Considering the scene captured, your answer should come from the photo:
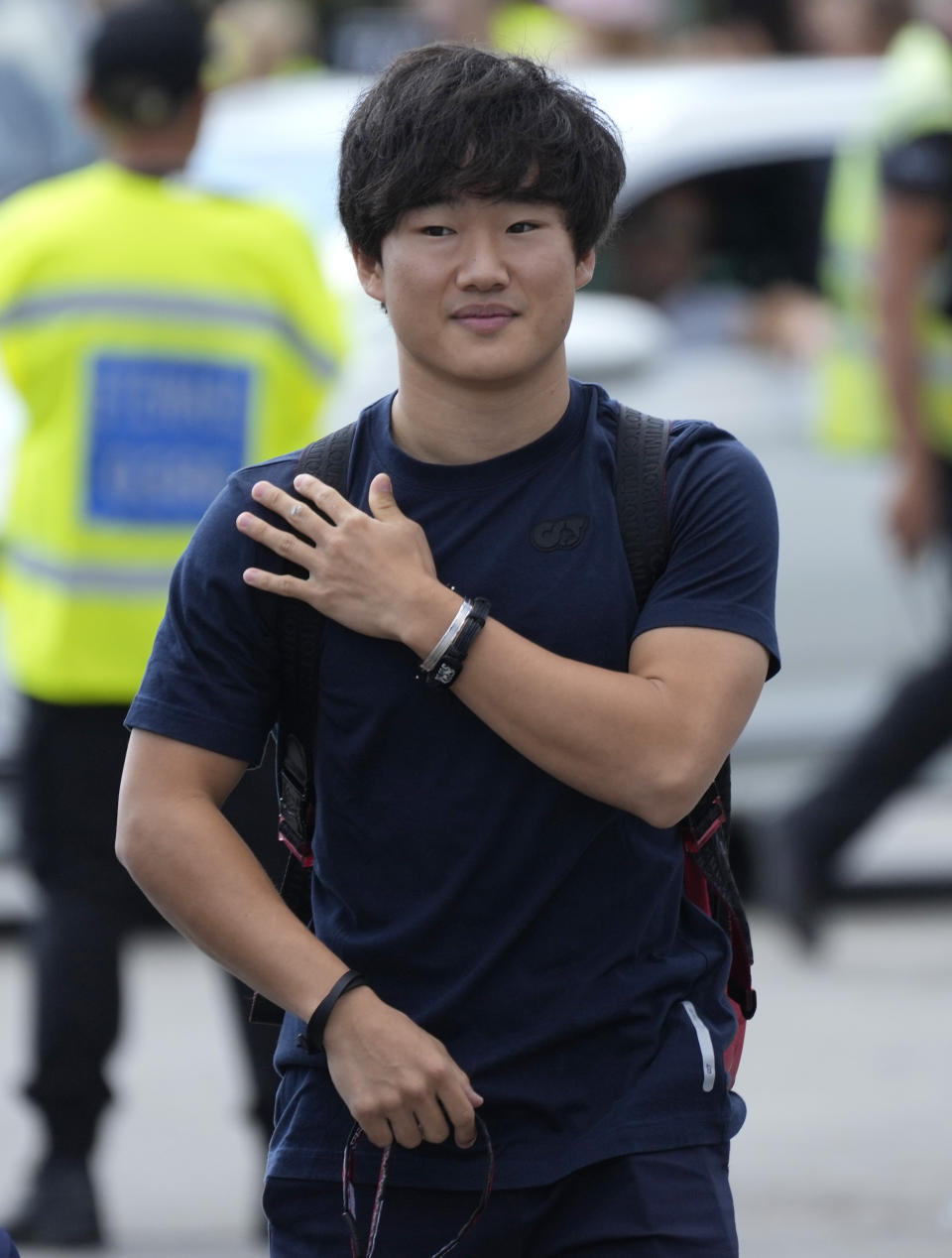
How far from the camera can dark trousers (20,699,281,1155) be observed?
4.65m

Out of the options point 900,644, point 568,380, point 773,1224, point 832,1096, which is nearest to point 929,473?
point 900,644

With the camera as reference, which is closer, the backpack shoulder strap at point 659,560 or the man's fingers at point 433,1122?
the man's fingers at point 433,1122

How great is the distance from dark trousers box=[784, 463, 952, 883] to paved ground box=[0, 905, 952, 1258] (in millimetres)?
371

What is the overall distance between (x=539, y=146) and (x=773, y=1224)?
267 centimetres

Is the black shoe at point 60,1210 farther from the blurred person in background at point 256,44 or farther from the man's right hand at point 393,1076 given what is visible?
the blurred person in background at point 256,44

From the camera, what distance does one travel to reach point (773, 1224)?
15.4 feet

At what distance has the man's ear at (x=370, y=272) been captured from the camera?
2600 millimetres

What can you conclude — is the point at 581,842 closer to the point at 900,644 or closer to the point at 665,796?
the point at 665,796

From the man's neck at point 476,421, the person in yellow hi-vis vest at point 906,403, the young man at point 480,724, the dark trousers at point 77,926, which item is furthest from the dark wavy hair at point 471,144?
the person in yellow hi-vis vest at point 906,403

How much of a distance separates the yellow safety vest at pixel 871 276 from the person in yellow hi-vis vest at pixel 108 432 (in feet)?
6.43

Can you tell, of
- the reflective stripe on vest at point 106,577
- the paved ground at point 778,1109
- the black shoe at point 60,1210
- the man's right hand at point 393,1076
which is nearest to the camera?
the man's right hand at point 393,1076

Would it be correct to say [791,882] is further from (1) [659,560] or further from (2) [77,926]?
(1) [659,560]

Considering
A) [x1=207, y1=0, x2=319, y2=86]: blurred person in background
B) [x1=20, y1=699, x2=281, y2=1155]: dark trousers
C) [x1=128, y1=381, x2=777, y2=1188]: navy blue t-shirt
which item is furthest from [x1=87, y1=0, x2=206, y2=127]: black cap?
[x1=207, y1=0, x2=319, y2=86]: blurred person in background

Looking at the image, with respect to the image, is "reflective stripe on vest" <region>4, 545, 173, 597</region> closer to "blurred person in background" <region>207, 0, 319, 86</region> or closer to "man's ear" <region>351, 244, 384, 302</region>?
"man's ear" <region>351, 244, 384, 302</region>
